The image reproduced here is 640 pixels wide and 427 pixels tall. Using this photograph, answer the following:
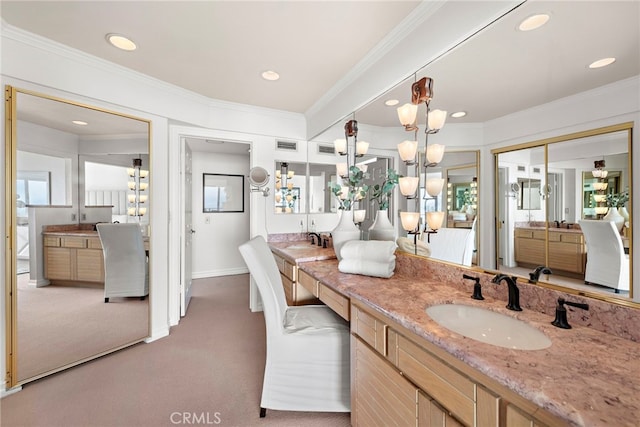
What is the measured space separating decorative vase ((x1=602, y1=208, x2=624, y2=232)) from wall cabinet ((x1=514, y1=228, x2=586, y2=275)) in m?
0.10

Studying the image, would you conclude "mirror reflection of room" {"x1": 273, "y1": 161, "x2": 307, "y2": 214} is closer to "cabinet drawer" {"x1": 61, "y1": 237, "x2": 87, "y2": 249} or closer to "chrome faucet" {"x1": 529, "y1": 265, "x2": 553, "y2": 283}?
"cabinet drawer" {"x1": 61, "y1": 237, "x2": 87, "y2": 249}

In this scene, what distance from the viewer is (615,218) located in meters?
0.87

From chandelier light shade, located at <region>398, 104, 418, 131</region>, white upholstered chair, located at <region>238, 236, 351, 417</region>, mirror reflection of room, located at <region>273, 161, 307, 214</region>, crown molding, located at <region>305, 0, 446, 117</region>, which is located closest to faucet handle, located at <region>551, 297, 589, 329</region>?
white upholstered chair, located at <region>238, 236, 351, 417</region>

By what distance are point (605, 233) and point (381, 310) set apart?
0.84 m

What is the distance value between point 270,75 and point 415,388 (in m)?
2.50

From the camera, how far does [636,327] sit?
2.68 feet

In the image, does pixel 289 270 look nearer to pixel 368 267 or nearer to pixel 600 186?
pixel 368 267

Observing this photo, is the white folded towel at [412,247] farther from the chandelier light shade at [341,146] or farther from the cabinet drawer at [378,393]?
the chandelier light shade at [341,146]

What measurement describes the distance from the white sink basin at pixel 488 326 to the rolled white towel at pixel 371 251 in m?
0.50

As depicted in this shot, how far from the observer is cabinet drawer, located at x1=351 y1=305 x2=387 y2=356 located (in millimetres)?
1151

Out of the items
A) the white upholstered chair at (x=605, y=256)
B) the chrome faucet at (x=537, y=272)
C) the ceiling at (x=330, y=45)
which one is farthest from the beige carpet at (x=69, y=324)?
the white upholstered chair at (x=605, y=256)

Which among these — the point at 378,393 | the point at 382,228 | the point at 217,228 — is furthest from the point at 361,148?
the point at 217,228

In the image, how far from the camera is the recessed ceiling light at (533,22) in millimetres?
1021

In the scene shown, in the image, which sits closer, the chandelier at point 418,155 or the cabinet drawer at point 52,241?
the chandelier at point 418,155
